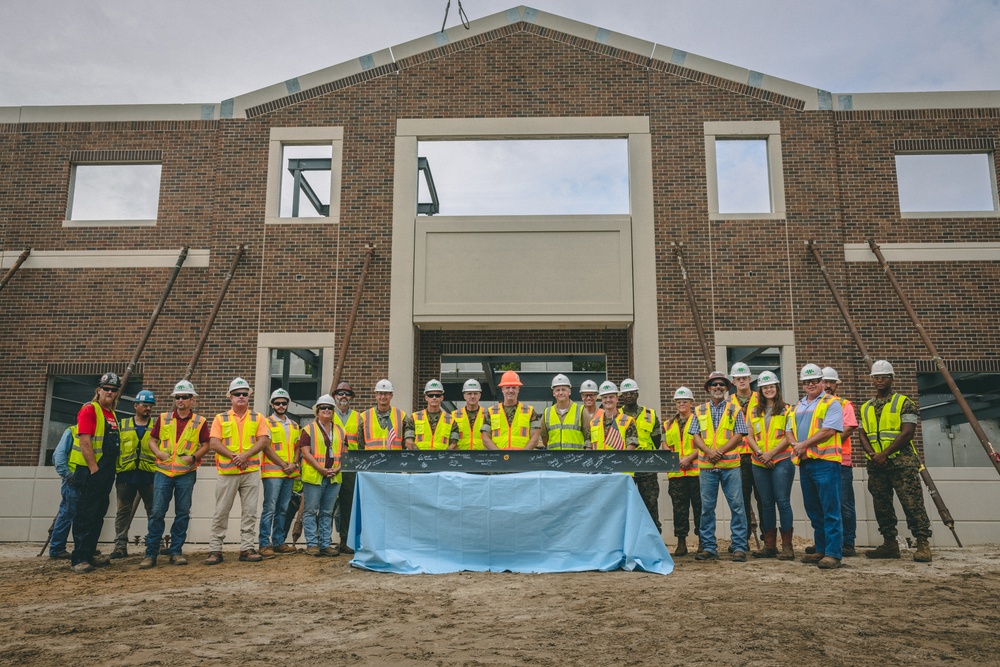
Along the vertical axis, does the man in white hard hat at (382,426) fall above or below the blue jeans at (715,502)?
above

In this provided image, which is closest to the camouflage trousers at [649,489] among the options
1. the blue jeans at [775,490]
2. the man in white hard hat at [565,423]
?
the man in white hard hat at [565,423]

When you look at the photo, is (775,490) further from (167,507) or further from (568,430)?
(167,507)

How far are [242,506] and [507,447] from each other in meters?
3.34

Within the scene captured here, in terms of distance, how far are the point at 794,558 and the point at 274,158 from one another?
1119 cm

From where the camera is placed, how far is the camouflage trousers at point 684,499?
32.7 feet

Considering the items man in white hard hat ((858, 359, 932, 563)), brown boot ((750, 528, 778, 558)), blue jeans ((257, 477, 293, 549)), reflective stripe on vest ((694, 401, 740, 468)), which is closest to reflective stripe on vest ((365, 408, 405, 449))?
blue jeans ((257, 477, 293, 549))

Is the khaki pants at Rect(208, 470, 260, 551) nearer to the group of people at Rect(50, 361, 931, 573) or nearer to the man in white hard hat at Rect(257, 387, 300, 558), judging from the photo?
the group of people at Rect(50, 361, 931, 573)

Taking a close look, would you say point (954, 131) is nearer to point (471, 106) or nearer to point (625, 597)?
point (471, 106)

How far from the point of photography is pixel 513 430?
9.80 meters

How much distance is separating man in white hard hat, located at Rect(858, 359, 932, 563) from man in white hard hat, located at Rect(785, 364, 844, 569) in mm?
1073

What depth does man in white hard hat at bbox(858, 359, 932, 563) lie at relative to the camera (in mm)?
9055

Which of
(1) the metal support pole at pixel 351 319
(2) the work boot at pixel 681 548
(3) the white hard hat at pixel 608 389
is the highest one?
(1) the metal support pole at pixel 351 319

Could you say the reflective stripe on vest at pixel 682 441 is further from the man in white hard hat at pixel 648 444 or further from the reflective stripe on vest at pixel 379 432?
the reflective stripe on vest at pixel 379 432

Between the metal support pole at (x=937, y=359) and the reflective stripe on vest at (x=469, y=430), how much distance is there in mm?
7226
